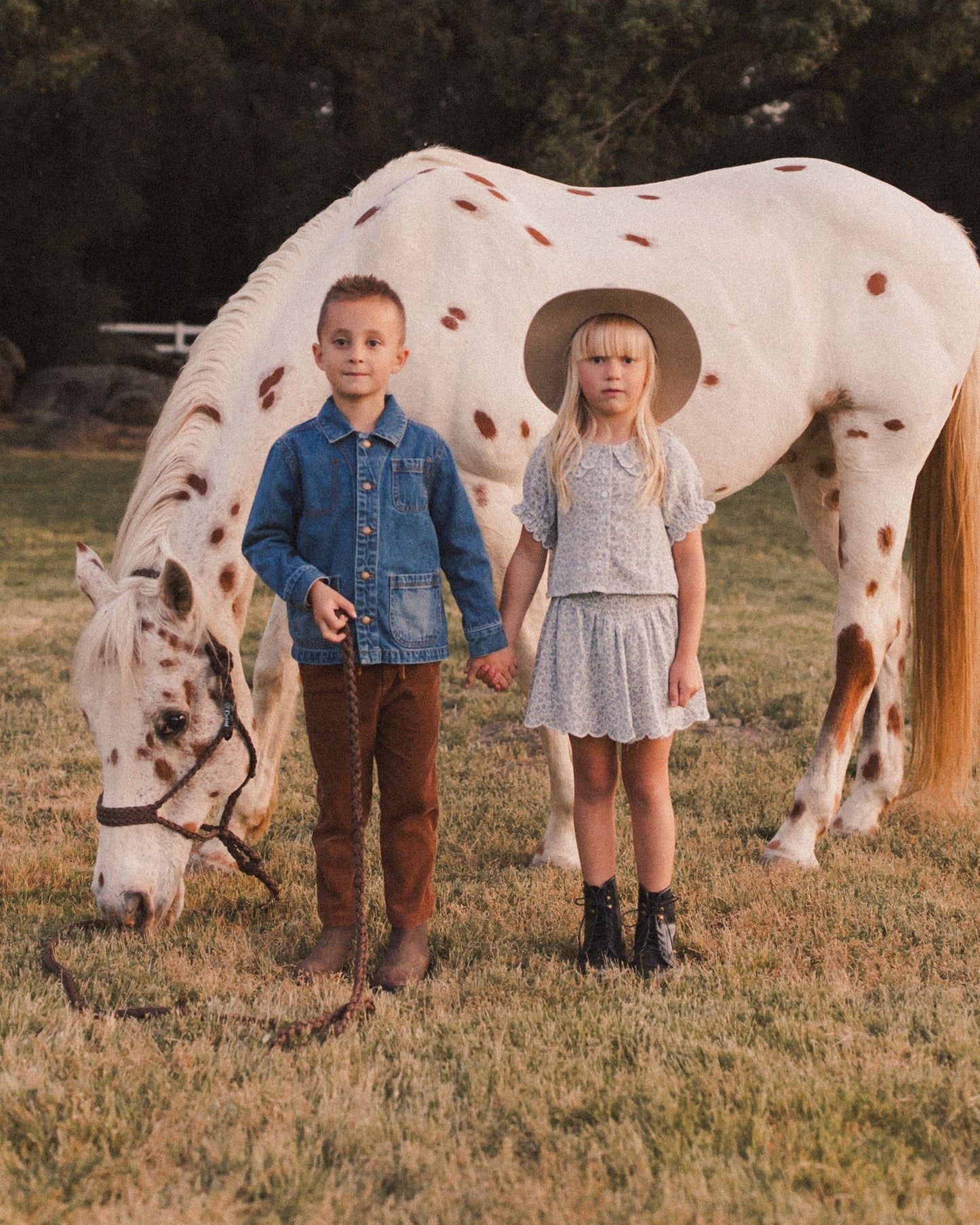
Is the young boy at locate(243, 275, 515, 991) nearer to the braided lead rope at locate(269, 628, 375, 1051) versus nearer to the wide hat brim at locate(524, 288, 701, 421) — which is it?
the braided lead rope at locate(269, 628, 375, 1051)

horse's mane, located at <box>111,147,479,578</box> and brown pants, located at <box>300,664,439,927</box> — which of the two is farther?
horse's mane, located at <box>111,147,479,578</box>

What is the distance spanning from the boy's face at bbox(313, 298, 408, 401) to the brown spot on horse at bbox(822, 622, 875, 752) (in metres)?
2.16

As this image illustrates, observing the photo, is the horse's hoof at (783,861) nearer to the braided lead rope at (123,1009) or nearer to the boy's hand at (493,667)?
the boy's hand at (493,667)

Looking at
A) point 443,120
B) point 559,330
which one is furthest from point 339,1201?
point 443,120

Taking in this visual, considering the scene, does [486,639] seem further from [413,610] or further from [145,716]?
[145,716]

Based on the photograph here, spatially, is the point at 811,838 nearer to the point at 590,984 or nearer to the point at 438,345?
the point at 590,984

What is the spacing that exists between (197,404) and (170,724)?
0.96 meters

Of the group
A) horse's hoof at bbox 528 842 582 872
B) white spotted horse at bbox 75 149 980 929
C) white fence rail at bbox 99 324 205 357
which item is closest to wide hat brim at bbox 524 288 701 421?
white spotted horse at bbox 75 149 980 929

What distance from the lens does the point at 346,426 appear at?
2.76 metres

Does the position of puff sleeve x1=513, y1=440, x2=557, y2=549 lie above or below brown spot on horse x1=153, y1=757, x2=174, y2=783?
above

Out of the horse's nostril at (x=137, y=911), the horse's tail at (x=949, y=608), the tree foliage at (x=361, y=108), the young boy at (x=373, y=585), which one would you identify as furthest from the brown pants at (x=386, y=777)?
the tree foliage at (x=361, y=108)

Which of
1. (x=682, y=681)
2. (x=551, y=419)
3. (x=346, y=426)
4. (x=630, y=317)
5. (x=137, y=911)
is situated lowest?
(x=137, y=911)

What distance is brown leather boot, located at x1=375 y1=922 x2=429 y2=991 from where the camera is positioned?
286 cm

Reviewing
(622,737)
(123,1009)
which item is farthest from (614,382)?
(123,1009)
